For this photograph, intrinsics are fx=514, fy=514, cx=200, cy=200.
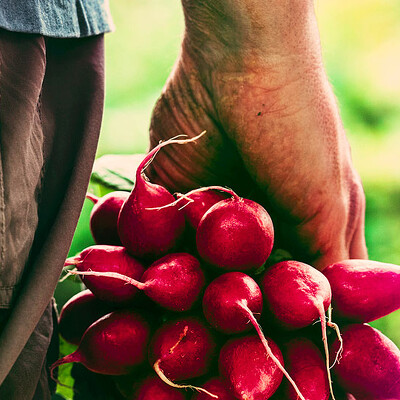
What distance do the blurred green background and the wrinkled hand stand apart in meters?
0.54

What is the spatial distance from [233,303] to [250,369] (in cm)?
8

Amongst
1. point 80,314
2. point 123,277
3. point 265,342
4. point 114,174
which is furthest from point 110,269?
point 114,174

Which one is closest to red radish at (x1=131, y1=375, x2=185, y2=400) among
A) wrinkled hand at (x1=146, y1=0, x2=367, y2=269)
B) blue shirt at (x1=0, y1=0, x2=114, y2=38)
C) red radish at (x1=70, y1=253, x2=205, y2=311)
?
red radish at (x1=70, y1=253, x2=205, y2=311)

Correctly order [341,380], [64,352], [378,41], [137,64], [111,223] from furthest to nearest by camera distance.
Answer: [137,64], [378,41], [64,352], [111,223], [341,380]

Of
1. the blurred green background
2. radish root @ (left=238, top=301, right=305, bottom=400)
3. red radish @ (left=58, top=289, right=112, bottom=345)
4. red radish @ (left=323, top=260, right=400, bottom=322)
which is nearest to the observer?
radish root @ (left=238, top=301, right=305, bottom=400)

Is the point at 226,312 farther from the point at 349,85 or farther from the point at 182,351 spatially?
the point at 349,85

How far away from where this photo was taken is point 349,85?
1750mm

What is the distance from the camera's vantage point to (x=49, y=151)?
75cm

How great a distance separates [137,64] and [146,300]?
1.39 meters

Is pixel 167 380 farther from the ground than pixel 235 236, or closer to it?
closer to it

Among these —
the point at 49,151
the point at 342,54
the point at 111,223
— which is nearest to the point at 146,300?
the point at 111,223

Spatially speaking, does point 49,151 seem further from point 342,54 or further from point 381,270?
point 342,54

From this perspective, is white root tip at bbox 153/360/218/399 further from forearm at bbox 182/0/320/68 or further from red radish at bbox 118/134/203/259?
forearm at bbox 182/0/320/68

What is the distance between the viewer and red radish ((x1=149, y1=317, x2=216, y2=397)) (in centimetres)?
67
